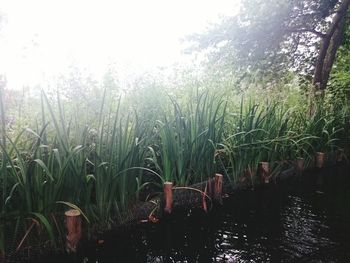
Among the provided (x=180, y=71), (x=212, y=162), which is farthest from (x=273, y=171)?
(x=180, y=71)

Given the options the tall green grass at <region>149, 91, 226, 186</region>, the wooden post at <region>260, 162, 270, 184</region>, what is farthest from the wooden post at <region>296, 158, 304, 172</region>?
the tall green grass at <region>149, 91, 226, 186</region>

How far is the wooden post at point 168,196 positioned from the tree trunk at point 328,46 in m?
6.45

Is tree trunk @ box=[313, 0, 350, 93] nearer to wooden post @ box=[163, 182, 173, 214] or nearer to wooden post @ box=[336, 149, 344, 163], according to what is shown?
wooden post @ box=[336, 149, 344, 163]

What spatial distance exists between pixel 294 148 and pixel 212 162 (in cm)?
221

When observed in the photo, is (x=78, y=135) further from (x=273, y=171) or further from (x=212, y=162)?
(x=273, y=171)

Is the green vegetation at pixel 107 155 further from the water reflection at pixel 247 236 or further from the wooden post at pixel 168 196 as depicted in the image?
the water reflection at pixel 247 236

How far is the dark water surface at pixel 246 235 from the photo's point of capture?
8.48 feet

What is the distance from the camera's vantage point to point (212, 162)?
3930 mm

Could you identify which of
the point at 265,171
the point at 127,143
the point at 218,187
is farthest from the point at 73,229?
the point at 265,171

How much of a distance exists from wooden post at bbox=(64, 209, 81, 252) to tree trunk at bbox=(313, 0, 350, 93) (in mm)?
7497

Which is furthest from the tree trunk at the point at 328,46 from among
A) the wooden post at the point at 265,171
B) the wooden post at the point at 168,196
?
the wooden post at the point at 168,196

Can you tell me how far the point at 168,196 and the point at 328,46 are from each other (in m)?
7.98

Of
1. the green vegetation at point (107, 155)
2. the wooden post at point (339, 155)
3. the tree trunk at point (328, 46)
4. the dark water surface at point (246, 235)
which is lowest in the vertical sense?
the dark water surface at point (246, 235)

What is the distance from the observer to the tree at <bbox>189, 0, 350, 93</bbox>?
8688mm
